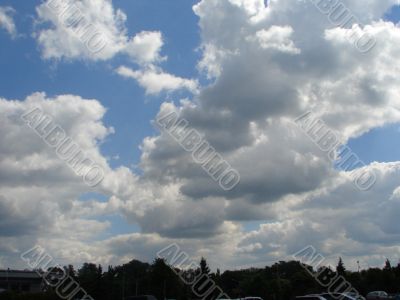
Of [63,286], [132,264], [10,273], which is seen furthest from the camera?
[132,264]

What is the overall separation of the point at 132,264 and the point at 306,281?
221 ft

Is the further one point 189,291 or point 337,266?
point 337,266

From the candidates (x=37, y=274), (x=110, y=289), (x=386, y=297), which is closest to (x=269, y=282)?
(x=110, y=289)

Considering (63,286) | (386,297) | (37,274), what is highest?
(37,274)

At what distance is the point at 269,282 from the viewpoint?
3506 inches

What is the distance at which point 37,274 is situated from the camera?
113500 mm

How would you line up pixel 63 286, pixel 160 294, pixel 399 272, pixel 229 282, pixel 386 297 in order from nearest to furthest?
pixel 386 297 → pixel 63 286 → pixel 160 294 → pixel 399 272 → pixel 229 282

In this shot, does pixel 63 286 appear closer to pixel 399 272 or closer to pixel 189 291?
pixel 189 291

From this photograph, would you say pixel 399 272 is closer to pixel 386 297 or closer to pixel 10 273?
pixel 386 297

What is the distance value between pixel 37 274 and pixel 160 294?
50166mm

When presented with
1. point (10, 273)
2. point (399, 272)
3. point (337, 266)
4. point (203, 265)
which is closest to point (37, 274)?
point (10, 273)

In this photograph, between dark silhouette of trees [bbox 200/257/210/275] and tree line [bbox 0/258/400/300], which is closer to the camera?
tree line [bbox 0/258/400/300]

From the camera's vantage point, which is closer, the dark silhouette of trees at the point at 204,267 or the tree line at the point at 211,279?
the tree line at the point at 211,279

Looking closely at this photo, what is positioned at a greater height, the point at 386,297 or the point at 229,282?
the point at 229,282
